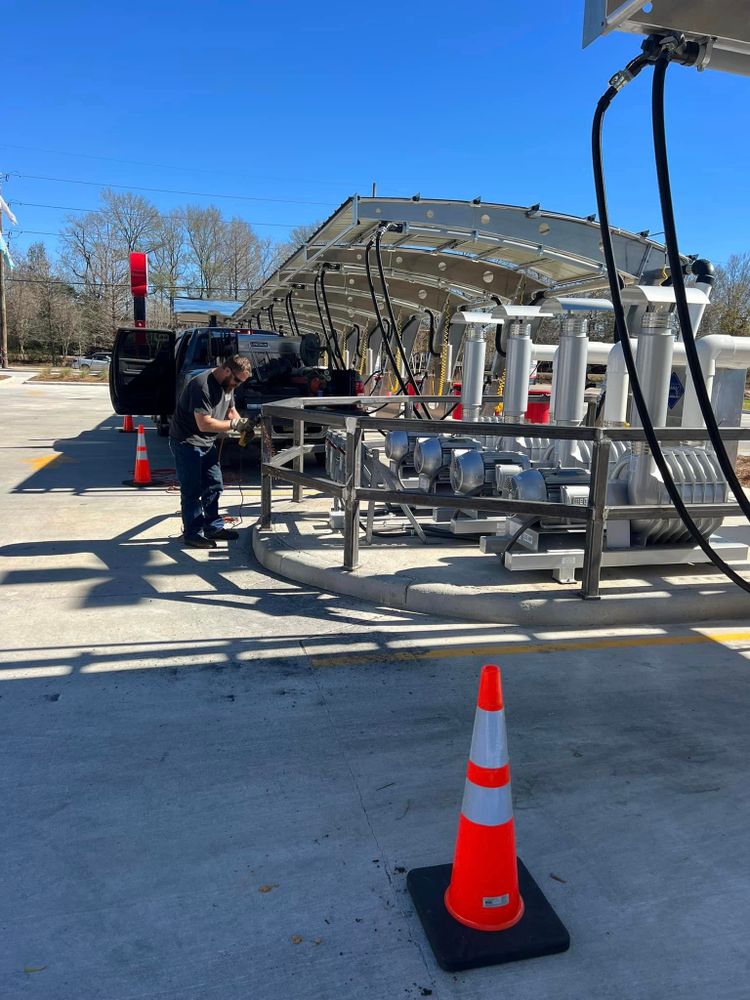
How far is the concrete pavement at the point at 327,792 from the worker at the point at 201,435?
4.65 feet

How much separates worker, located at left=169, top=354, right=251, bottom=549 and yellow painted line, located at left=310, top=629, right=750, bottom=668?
2912 millimetres

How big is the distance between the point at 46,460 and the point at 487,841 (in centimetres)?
1128

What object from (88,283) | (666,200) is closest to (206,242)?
(88,283)

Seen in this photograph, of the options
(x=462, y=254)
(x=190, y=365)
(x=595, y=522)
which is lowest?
(x=595, y=522)

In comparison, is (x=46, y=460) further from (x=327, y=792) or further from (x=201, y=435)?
(x=327, y=792)

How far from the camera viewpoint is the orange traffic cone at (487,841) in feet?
7.74

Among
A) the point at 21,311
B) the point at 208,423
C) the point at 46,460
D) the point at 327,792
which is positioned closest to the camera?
the point at 327,792

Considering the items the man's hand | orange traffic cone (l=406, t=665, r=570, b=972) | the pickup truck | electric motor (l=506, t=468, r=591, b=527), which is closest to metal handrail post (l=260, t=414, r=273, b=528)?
the man's hand

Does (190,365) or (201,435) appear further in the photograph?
(190,365)

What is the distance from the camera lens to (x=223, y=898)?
251 cm

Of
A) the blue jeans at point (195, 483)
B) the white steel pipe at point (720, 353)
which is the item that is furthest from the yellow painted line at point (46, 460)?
the white steel pipe at point (720, 353)

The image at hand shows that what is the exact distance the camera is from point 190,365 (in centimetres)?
1160

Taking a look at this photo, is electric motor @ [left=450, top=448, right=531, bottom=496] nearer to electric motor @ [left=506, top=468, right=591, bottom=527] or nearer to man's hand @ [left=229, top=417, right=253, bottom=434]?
electric motor @ [left=506, top=468, right=591, bottom=527]

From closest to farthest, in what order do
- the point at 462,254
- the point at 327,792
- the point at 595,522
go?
the point at 327,792, the point at 595,522, the point at 462,254
